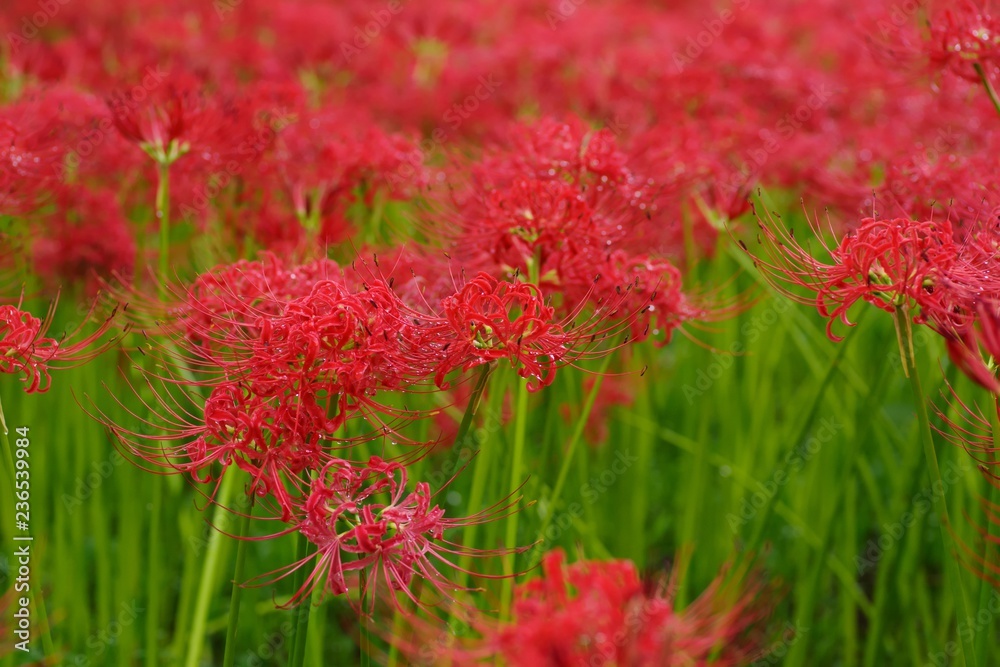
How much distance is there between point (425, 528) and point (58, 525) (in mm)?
1553

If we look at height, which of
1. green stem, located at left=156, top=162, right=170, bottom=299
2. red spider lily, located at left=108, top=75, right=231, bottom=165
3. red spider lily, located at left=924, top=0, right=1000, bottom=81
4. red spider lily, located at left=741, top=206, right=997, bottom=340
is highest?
red spider lily, located at left=924, top=0, right=1000, bottom=81

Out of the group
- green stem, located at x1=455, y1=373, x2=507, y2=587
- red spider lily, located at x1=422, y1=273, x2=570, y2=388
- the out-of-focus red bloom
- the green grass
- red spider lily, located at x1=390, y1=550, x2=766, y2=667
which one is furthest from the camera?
the out-of-focus red bloom

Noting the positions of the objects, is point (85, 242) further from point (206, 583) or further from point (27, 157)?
point (206, 583)

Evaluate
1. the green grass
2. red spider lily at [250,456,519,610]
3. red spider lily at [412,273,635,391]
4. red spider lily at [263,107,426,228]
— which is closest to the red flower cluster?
red spider lily at [250,456,519,610]

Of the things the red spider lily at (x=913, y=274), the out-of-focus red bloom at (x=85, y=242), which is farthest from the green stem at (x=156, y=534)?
the red spider lily at (x=913, y=274)

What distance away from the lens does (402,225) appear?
3148mm

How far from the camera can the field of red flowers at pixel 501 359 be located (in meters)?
1.61

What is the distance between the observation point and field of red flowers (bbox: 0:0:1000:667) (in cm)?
161

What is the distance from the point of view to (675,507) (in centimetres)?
361

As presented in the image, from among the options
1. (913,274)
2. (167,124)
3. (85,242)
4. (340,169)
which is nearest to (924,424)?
(913,274)

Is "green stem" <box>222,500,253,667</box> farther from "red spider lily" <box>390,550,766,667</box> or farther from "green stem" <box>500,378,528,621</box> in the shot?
"green stem" <box>500,378,528,621</box>

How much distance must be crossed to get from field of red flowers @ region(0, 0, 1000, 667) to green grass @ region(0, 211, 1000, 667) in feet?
0.06

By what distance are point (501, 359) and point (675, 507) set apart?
1914 mm

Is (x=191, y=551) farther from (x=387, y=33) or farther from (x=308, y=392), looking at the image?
(x=387, y=33)
